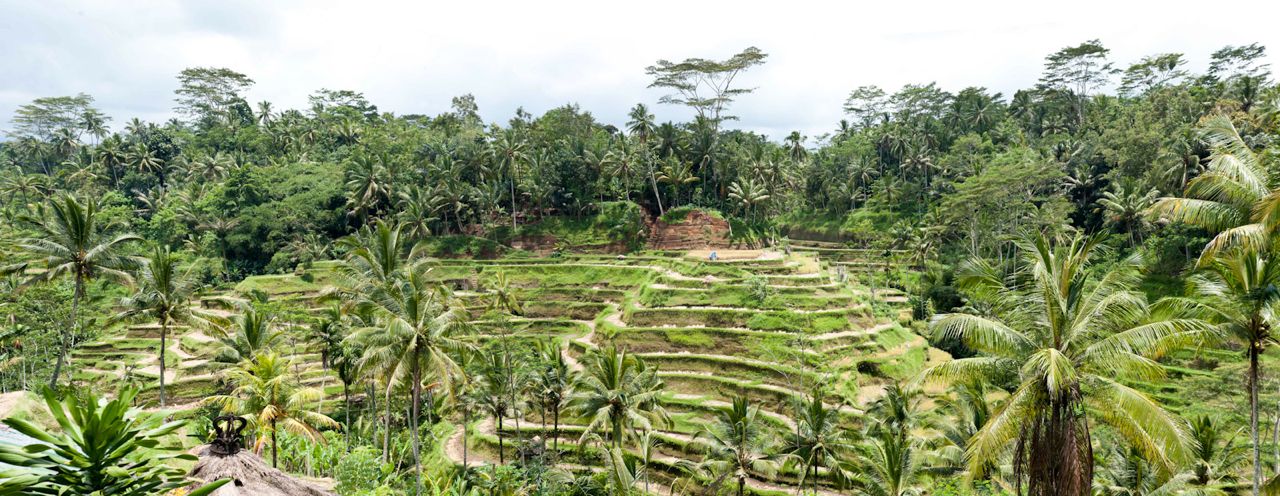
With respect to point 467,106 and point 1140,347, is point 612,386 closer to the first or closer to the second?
point 1140,347

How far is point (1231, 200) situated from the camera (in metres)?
12.8

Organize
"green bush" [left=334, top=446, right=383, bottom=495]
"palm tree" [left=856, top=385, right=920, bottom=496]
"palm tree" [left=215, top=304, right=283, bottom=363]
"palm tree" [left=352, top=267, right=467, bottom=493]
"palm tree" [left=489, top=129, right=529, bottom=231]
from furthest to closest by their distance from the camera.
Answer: "palm tree" [left=489, top=129, right=529, bottom=231] < "palm tree" [left=215, top=304, right=283, bottom=363] < "palm tree" [left=352, top=267, right=467, bottom=493] < "palm tree" [left=856, top=385, right=920, bottom=496] < "green bush" [left=334, top=446, right=383, bottom=495]

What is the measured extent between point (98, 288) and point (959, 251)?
8125 centimetres

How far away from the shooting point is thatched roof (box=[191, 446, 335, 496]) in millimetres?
9039

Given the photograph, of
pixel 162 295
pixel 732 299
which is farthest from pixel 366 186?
pixel 732 299

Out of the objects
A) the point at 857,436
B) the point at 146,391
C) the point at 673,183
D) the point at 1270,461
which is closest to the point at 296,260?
the point at 146,391

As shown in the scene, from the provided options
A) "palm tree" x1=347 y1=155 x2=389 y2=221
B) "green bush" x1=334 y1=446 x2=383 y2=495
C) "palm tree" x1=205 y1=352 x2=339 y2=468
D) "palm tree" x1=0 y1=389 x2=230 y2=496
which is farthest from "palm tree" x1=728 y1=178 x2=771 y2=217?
"palm tree" x1=0 y1=389 x2=230 y2=496

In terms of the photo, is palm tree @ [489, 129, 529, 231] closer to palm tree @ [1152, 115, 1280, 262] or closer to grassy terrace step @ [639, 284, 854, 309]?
grassy terrace step @ [639, 284, 854, 309]

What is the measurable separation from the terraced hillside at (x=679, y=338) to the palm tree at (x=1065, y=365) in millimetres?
17011

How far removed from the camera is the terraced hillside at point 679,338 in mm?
34406

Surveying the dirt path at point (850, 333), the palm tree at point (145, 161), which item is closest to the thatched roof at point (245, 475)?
the dirt path at point (850, 333)

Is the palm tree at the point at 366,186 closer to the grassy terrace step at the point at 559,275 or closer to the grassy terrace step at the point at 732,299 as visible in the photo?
the grassy terrace step at the point at 559,275

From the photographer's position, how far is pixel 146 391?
38969 millimetres

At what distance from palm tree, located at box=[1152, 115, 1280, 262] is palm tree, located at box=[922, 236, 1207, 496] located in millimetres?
1684
